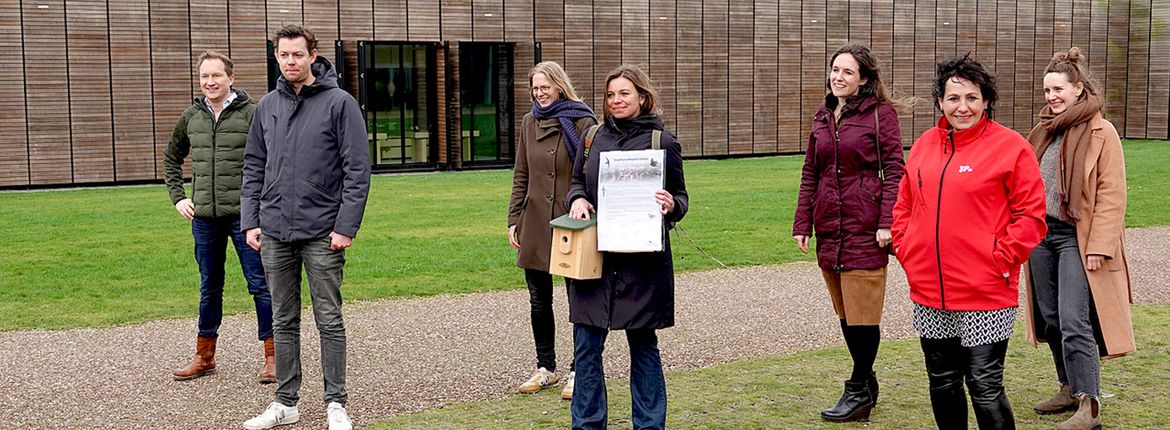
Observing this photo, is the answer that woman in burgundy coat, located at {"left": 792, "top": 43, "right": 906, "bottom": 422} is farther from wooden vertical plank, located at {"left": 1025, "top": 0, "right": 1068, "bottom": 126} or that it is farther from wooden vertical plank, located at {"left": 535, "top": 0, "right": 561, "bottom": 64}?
wooden vertical plank, located at {"left": 1025, "top": 0, "right": 1068, "bottom": 126}

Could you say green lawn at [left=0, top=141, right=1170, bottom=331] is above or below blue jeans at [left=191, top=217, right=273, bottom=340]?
below

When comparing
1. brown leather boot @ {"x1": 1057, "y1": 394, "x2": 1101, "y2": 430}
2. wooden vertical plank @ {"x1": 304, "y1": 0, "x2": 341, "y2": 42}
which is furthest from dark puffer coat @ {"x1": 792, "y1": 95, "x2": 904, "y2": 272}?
wooden vertical plank @ {"x1": 304, "y1": 0, "x2": 341, "y2": 42}

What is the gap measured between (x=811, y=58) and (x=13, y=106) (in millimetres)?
18614

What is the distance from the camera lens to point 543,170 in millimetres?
6918

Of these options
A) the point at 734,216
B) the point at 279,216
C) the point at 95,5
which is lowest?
the point at 734,216

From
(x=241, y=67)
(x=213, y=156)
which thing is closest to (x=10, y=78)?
(x=241, y=67)

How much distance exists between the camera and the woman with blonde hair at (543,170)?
6852 mm

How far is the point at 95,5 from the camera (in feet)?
75.5

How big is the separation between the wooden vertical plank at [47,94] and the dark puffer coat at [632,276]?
65.1ft

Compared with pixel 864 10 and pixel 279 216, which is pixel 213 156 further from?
pixel 864 10

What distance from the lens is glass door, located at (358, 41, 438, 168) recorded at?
26.7 m

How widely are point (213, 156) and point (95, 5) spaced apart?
17398 millimetres

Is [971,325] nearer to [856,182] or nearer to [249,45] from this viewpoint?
[856,182]

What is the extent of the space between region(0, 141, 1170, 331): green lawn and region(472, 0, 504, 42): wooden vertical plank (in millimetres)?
4271
